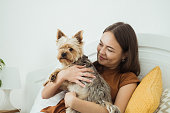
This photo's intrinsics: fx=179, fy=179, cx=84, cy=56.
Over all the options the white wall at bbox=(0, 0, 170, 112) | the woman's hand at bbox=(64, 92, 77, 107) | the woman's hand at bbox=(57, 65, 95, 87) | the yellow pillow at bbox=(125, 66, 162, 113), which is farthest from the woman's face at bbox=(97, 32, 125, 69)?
the white wall at bbox=(0, 0, 170, 112)

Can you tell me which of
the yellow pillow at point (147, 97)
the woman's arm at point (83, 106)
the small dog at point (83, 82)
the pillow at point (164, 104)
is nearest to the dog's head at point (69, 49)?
the small dog at point (83, 82)

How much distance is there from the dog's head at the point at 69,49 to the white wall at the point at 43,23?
761 mm

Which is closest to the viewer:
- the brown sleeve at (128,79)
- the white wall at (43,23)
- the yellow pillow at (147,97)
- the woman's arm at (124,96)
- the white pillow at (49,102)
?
the yellow pillow at (147,97)

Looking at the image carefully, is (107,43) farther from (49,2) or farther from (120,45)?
(49,2)

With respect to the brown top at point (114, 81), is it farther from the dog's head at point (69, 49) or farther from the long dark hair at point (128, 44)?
the dog's head at point (69, 49)

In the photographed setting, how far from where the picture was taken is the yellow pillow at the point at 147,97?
3.88 ft

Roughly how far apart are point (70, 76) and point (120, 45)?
0.50 metres

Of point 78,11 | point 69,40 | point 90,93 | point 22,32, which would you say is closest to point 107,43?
point 69,40

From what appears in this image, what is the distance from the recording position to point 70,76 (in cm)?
139

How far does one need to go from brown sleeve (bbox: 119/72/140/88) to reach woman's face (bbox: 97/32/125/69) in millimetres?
150

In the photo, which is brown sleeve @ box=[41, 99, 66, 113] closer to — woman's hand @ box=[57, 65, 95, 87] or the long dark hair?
woman's hand @ box=[57, 65, 95, 87]

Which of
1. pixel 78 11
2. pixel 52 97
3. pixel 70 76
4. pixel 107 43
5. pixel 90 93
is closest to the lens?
pixel 90 93

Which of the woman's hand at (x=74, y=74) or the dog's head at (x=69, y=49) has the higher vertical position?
the dog's head at (x=69, y=49)

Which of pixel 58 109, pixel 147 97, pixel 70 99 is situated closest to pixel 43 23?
pixel 58 109
